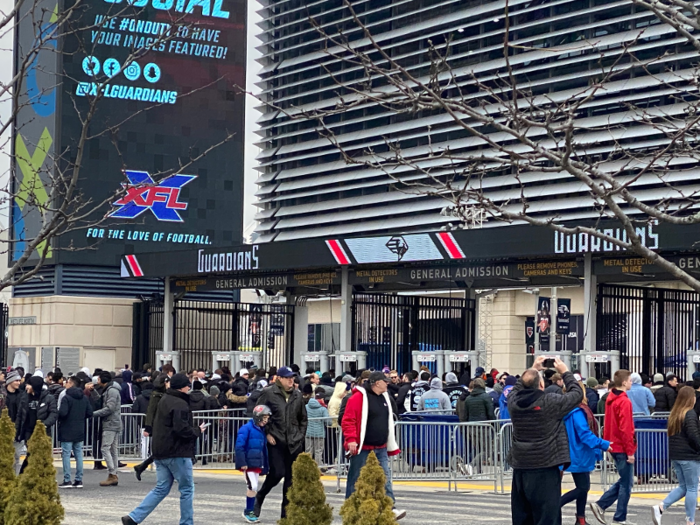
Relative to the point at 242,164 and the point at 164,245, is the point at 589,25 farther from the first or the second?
the point at 164,245

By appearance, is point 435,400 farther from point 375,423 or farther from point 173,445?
point 173,445

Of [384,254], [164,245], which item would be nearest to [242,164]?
[164,245]

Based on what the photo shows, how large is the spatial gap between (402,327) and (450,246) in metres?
7.59

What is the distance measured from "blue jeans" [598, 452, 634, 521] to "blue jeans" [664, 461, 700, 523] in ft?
1.40

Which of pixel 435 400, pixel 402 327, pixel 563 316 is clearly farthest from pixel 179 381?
pixel 402 327

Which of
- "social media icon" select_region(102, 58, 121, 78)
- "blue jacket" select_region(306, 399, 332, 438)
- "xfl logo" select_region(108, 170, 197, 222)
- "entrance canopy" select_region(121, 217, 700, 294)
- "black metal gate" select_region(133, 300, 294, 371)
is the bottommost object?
"blue jacket" select_region(306, 399, 332, 438)

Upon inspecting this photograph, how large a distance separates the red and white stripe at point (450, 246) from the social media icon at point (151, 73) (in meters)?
15.4

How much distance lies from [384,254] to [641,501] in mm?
13681

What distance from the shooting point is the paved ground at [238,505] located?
44.3 ft

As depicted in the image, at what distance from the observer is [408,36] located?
207 feet

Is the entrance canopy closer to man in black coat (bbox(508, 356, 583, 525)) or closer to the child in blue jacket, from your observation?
the child in blue jacket

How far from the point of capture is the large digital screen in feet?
126

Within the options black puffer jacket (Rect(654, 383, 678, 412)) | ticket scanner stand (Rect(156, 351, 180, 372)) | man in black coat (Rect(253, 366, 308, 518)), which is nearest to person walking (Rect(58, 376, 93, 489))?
man in black coat (Rect(253, 366, 308, 518))

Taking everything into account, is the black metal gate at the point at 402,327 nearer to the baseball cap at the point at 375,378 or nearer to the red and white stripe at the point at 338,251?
the red and white stripe at the point at 338,251
